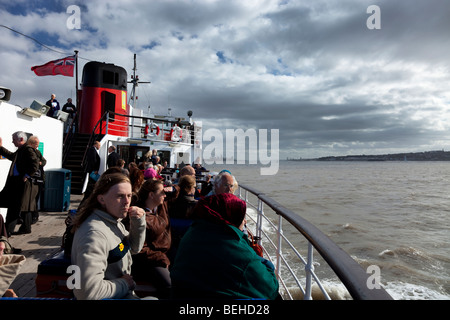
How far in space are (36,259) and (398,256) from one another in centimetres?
887

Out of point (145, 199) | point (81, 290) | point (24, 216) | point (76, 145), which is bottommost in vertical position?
point (24, 216)

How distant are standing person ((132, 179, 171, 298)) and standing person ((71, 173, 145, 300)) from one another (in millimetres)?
366

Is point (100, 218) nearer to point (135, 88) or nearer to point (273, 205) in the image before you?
point (273, 205)

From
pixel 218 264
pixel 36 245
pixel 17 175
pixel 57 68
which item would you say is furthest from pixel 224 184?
pixel 57 68

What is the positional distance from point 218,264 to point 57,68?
10329mm

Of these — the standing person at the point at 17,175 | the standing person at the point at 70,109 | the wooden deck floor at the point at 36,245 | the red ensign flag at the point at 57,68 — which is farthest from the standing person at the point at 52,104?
the standing person at the point at 17,175

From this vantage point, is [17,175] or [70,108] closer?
[17,175]

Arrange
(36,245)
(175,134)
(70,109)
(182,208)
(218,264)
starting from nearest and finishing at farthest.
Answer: (218,264), (182,208), (36,245), (70,109), (175,134)

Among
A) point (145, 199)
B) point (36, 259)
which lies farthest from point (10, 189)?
point (145, 199)

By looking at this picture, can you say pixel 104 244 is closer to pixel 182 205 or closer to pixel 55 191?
pixel 182 205

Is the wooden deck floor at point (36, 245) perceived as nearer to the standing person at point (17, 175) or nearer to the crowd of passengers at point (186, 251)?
the standing person at point (17, 175)

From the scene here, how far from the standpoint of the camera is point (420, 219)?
44.4 feet

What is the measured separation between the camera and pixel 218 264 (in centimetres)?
131
